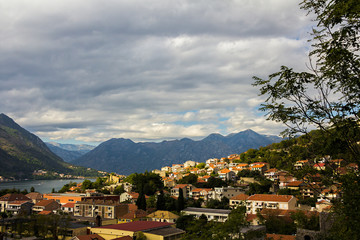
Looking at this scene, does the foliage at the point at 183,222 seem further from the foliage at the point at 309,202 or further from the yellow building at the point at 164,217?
the foliage at the point at 309,202

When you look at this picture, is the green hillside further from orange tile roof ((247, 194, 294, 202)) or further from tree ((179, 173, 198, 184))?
tree ((179, 173, 198, 184))

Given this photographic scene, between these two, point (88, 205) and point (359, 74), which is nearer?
point (359, 74)

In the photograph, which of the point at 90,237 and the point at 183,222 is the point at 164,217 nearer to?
the point at 183,222

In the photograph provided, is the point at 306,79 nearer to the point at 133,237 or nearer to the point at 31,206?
the point at 133,237

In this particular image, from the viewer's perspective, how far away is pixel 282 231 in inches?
1339

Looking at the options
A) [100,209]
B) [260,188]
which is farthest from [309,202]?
[100,209]

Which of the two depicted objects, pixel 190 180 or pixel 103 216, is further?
pixel 190 180

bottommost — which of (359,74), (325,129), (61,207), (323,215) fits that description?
Result: (61,207)

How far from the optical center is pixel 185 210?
163 ft

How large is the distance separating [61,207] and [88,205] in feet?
25.7

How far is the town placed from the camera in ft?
80.0

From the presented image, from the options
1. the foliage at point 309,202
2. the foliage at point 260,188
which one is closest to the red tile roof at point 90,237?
the foliage at point 309,202

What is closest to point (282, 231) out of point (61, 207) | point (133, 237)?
point (133, 237)

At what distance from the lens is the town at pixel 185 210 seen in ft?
80.0
